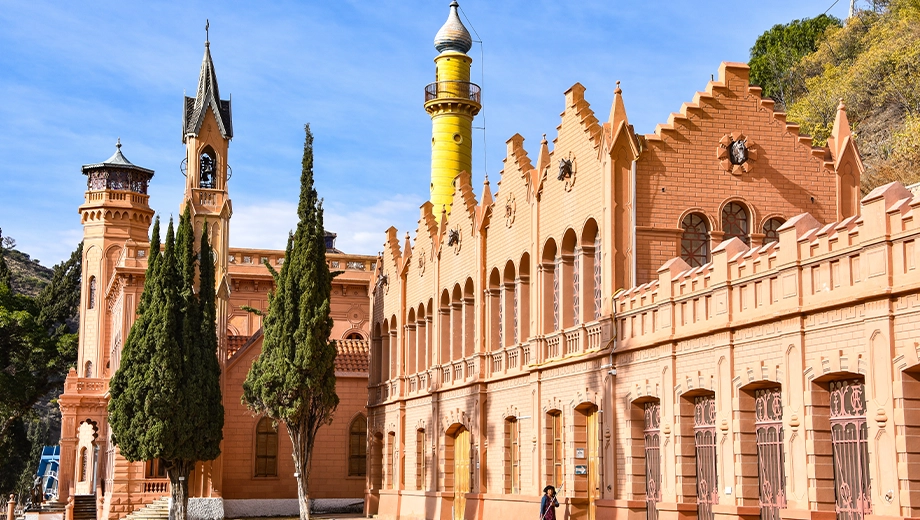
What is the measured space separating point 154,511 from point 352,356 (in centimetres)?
997

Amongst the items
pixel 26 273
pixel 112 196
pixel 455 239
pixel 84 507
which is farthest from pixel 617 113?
pixel 26 273

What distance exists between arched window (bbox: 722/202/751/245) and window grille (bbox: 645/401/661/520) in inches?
188

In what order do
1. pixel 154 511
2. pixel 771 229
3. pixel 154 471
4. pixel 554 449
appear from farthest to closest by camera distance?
pixel 154 471, pixel 154 511, pixel 554 449, pixel 771 229

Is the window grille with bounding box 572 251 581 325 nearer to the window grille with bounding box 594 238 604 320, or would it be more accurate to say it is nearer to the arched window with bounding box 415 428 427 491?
the window grille with bounding box 594 238 604 320

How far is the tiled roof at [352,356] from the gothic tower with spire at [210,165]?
16.5ft

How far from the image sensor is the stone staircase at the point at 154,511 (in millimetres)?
44031

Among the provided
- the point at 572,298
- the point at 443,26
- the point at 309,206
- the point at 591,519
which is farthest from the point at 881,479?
the point at 443,26

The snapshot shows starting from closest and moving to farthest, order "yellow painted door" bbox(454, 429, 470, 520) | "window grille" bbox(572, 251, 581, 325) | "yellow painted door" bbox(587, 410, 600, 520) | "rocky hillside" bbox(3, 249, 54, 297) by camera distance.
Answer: "yellow painted door" bbox(587, 410, 600, 520) < "window grille" bbox(572, 251, 581, 325) < "yellow painted door" bbox(454, 429, 470, 520) < "rocky hillside" bbox(3, 249, 54, 297)

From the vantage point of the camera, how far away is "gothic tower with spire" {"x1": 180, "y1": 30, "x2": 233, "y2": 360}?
4906cm

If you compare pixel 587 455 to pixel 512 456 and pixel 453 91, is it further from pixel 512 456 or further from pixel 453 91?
pixel 453 91

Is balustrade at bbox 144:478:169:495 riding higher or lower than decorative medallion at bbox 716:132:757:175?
lower

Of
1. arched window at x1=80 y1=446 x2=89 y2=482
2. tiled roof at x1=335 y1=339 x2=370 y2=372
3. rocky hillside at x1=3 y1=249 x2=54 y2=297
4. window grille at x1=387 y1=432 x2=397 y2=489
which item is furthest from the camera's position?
rocky hillside at x1=3 y1=249 x2=54 y2=297

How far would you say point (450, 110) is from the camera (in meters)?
50.2

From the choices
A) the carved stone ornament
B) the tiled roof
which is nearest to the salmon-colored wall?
the tiled roof
